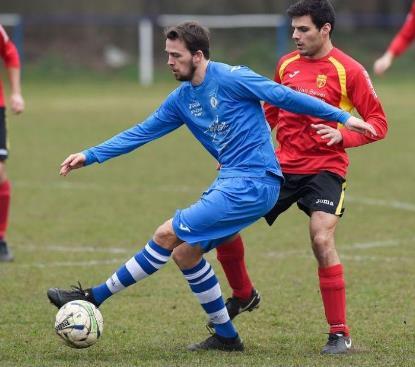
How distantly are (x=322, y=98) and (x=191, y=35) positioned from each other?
1053 millimetres

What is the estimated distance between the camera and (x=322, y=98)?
6.75m

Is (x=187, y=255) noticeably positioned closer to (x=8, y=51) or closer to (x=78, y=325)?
(x=78, y=325)

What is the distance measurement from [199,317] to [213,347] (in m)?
0.94

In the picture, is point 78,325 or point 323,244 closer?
point 78,325

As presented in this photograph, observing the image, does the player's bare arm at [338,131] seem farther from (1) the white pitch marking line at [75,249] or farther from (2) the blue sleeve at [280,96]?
(1) the white pitch marking line at [75,249]

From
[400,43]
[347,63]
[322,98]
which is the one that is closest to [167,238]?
[322,98]

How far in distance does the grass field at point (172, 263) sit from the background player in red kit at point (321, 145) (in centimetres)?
44

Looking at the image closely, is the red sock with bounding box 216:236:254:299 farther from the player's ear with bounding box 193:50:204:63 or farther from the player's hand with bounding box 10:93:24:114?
the player's hand with bounding box 10:93:24:114

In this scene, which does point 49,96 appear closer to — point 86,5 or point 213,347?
point 86,5

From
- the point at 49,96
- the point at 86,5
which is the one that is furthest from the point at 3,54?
the point at 86,5

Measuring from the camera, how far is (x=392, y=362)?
6.09 m

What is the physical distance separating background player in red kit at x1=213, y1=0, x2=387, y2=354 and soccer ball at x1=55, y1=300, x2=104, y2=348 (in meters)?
1.13

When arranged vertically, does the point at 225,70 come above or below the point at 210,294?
above

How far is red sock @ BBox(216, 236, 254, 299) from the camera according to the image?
695 centimetres
